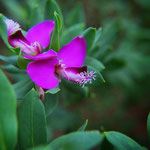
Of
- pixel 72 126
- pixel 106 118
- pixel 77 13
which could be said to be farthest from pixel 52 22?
pixel 106 118

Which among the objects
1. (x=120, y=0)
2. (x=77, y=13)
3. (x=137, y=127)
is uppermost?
(x=77, y=13)

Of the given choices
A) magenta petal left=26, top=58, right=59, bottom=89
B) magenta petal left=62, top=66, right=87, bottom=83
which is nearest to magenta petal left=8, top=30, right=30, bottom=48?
magenta petal left=26, top=58, right=59, bottom=89

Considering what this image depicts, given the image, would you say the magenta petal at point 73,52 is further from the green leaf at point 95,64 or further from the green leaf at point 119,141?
the green leaf at point 119,141

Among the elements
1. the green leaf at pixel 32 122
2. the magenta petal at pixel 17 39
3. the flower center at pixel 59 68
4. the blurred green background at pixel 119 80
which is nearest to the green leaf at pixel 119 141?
the green leaf at pixel 32 122

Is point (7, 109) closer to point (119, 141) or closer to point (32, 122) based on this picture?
point (32, 122)

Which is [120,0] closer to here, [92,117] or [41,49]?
[92,117]

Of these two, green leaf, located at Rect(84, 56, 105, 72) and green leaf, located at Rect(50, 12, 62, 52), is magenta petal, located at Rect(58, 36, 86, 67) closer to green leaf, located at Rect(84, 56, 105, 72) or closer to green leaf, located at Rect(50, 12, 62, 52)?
green leaf, located at Rect(50, 12, 62, 52)

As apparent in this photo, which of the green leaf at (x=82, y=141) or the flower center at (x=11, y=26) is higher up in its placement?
the flower center at (x=11, y=26)
